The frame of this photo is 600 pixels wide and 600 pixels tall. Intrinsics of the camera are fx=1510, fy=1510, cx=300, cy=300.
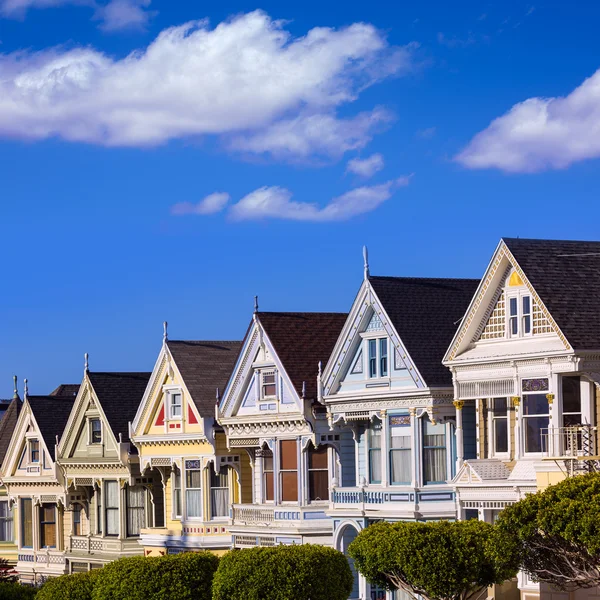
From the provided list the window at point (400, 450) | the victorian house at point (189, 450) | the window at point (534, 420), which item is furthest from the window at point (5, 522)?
the window at point (534, 420)

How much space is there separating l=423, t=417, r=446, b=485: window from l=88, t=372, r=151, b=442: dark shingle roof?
60.0 feet

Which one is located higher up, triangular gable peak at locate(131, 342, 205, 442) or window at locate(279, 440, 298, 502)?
triangular gable peak at locate(131, 342, 205, 442)

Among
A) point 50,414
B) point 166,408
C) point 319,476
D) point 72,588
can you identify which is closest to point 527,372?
point 319,476

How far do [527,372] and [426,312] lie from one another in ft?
20.5

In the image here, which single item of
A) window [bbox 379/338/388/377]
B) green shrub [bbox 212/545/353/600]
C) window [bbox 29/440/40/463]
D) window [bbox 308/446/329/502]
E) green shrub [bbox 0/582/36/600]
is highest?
window [bbox 379/338/388/377]

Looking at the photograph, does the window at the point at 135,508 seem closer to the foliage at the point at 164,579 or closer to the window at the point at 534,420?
the foliage at the point at 164,579

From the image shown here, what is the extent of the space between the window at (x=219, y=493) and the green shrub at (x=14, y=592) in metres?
7.20

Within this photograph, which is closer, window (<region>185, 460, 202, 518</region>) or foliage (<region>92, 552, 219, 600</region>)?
foliage (<region>92, 552, 219, 600</region>)

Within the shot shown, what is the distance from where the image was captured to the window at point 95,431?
62031 mm

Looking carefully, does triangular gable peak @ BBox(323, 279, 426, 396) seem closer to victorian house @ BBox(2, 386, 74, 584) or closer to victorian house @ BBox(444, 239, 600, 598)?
victorian house @ BBox(444, 239, 600, 598)

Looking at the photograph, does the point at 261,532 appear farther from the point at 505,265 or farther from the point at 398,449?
the point at 505,265

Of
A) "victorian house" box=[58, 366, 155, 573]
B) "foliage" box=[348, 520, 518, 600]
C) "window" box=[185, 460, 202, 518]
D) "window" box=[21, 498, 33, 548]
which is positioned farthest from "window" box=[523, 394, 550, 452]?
"window" box=[21, 498, 33, 548]

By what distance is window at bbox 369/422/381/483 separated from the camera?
47688 mm

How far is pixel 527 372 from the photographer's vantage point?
4109cm
